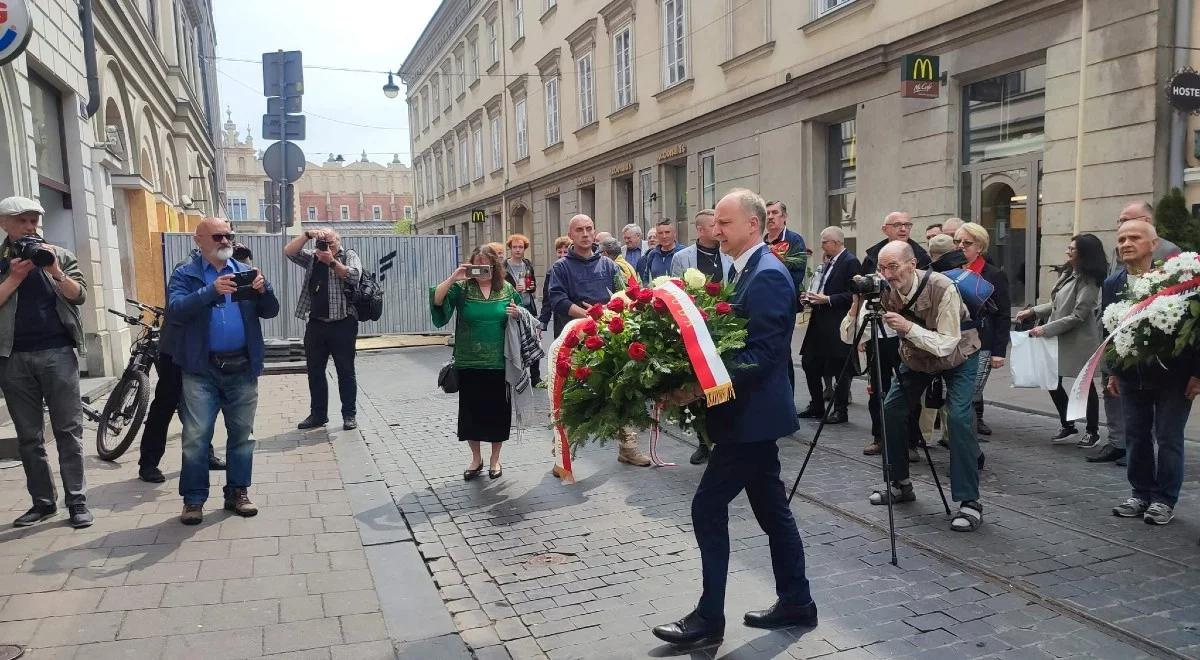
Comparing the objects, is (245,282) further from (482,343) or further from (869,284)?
(869,284)

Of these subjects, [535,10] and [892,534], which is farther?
[535,10]

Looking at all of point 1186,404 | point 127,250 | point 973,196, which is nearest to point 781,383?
point 1186,404

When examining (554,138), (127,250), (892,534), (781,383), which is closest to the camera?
(781,383)

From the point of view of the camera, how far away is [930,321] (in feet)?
16.6

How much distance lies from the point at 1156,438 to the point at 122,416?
7.50 metres

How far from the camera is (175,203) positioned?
2375cm

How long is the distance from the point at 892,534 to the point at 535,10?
27.1 m

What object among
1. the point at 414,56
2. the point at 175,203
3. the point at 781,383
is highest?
the point at 414,56

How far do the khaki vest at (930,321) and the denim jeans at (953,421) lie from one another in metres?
0.09

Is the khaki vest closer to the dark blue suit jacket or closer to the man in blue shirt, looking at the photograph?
the dark blue suit jacket

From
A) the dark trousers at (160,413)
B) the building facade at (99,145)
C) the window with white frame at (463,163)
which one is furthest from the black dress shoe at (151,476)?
the window with white frame at (463,163)

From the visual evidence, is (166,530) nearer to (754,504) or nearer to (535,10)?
(754,504)

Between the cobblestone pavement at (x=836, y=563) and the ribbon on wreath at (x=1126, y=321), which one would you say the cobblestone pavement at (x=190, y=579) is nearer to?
the cobblestone pavement at (x=836, y=563)

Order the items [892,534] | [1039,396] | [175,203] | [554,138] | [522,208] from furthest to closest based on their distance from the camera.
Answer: [522,208]
[554,138]
[175,203]
[1039,396]
[892,534]
